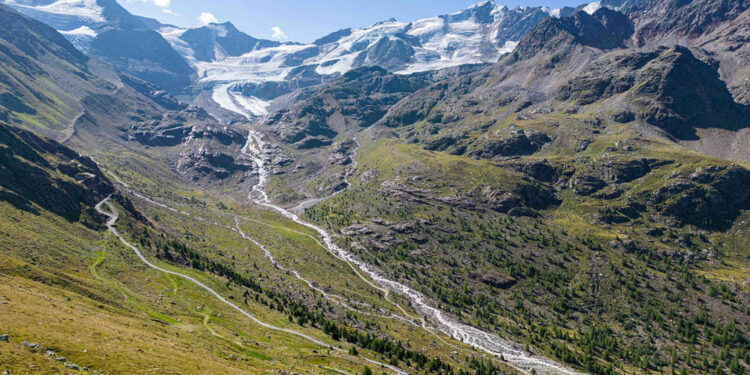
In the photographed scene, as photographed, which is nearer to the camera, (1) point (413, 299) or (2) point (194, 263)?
Result: (2) point (194, 263)

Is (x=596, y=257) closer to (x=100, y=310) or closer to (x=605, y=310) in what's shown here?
(x=605, y=310)

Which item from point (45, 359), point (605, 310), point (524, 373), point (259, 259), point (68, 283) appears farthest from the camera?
point (259, 259)

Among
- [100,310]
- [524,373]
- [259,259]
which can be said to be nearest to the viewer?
[100,310]

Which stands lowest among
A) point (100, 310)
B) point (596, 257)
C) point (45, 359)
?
point (100, 310)

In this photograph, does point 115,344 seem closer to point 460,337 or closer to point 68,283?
point 68,283

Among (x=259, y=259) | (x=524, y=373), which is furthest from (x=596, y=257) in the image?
(x=259, y=259)

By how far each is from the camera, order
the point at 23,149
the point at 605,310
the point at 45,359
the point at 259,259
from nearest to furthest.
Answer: the point at 45,359 < the point at 23,149 < the point at 605,310 < the point at 259,259

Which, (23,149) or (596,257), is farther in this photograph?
(596,257)

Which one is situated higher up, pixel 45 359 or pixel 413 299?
pixel 45 359

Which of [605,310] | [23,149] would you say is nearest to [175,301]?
[23,149]
